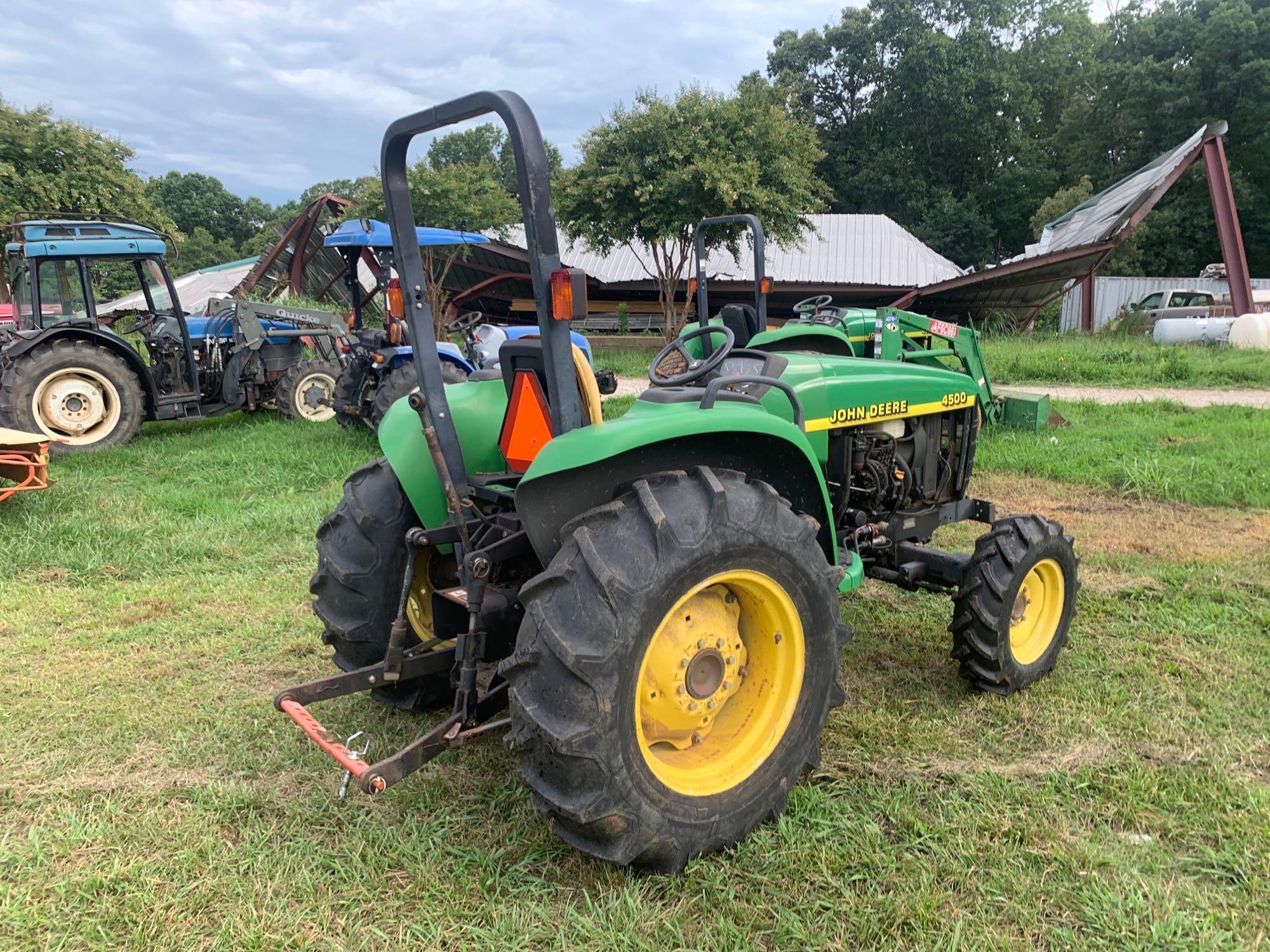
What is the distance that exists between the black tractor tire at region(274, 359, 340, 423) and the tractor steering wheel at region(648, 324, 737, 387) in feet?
22.5

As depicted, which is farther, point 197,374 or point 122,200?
point 122,200

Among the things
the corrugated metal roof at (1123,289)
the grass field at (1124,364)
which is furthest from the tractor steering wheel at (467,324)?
the corrugated metal roof at (1123,289)

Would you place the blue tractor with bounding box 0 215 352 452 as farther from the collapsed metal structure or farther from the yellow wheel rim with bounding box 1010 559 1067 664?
the collapsed metal structure

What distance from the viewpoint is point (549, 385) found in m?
2.21

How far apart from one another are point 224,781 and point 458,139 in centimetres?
5352

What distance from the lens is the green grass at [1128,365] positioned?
11.7 meters

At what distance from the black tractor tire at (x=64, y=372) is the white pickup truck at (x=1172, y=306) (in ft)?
59.9

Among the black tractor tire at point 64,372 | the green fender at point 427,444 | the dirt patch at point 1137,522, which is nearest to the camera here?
the green fender at point 427,444

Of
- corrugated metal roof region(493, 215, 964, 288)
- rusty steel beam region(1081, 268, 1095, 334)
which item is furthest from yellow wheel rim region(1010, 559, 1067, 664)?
rusty steel beam region(1081, 268, 1095, 334)

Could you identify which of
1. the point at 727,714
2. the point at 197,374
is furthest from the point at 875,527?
the point at 197,374

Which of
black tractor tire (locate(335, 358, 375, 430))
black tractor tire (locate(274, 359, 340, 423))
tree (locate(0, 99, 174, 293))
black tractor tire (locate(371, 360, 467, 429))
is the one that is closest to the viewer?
black tractor tire (locate(371, 360, 467, 429))

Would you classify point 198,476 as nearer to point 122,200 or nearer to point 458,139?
point 122,200

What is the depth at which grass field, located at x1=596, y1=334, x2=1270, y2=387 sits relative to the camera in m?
11.7

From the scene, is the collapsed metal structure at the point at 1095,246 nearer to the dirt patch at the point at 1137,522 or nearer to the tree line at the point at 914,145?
Answer: the tree line at the point at 914,145
